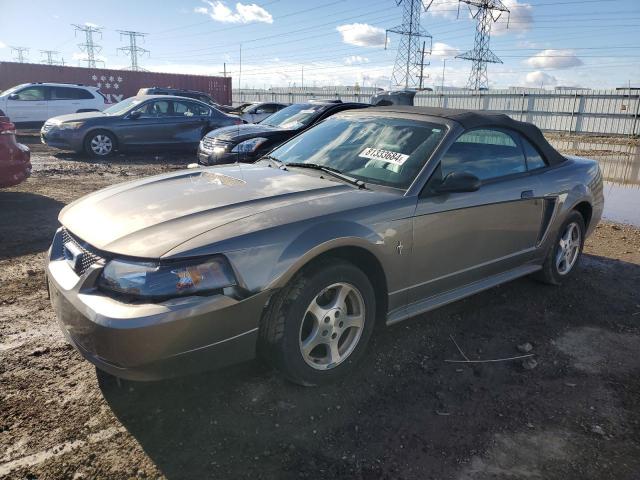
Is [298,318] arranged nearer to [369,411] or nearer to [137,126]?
[369,411]

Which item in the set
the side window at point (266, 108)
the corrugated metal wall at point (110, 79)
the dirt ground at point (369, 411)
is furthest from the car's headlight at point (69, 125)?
the corrugated metal wall at point (110, 79)

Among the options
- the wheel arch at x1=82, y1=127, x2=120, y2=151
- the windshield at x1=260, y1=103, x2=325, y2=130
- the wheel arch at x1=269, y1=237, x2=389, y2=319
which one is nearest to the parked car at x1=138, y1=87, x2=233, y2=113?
the wheel arch at x1=82, y1=127, x2=120, y2=151

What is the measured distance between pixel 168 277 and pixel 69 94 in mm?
18226

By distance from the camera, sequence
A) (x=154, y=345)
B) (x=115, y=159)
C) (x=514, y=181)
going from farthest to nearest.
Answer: (x=115, y=159) < (x=514, y=181) < (x=154, y=345)

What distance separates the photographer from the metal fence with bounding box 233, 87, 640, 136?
2389cm

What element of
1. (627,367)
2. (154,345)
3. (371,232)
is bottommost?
(627,367)

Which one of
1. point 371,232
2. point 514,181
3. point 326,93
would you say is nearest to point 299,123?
point 514,181

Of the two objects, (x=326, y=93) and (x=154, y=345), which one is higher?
(x=326, y=93)

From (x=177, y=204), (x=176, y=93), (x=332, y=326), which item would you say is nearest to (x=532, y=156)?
(x=332, y=326)

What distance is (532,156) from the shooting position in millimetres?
4293

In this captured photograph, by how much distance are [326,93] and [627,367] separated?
133 feet

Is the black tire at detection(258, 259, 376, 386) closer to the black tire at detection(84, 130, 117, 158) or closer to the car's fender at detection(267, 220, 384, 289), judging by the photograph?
the car's fender at detection(267, 220, 384, 289)

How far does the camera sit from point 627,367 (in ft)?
11.1

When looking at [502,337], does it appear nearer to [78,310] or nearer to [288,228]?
[288,228]
